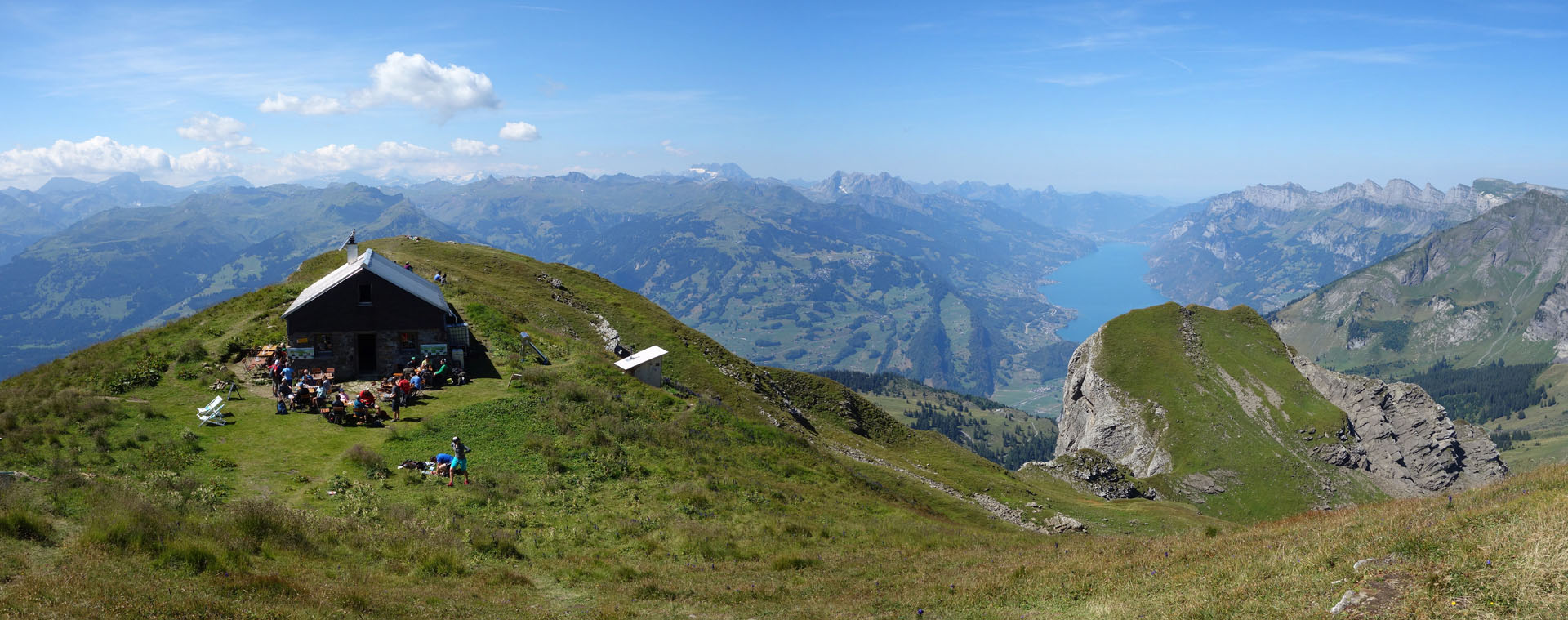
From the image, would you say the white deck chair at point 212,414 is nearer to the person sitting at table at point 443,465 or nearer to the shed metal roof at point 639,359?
the person sitting at table at point 443,465

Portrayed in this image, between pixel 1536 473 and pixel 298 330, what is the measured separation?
5097 cm

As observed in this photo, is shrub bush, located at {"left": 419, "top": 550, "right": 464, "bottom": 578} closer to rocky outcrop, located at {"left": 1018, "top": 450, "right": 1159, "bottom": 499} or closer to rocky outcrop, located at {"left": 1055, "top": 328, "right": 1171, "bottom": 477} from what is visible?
rocky outcrop, located at {"left": 1018, "top": 450, "right": 1159, "bottom": 499}

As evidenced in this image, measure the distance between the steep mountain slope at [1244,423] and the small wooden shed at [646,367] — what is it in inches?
2654

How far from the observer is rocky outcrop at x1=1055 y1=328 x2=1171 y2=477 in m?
104

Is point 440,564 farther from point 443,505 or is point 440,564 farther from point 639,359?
point 639,359

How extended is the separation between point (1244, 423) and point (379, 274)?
376ft

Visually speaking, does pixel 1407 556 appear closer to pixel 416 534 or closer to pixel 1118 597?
pixel 1118 597

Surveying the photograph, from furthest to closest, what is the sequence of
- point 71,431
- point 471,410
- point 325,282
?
point 325,282 → point 471,410 → point 71,431

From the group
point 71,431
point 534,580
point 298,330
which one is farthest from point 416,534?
point 298,330

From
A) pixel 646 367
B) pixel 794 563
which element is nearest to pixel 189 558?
pixel 794 563

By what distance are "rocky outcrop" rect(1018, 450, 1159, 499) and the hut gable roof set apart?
69.4 metres

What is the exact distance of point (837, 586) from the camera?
2080cm

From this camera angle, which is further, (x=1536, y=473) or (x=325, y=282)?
(x=325, y=282)

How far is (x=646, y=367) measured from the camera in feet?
162
